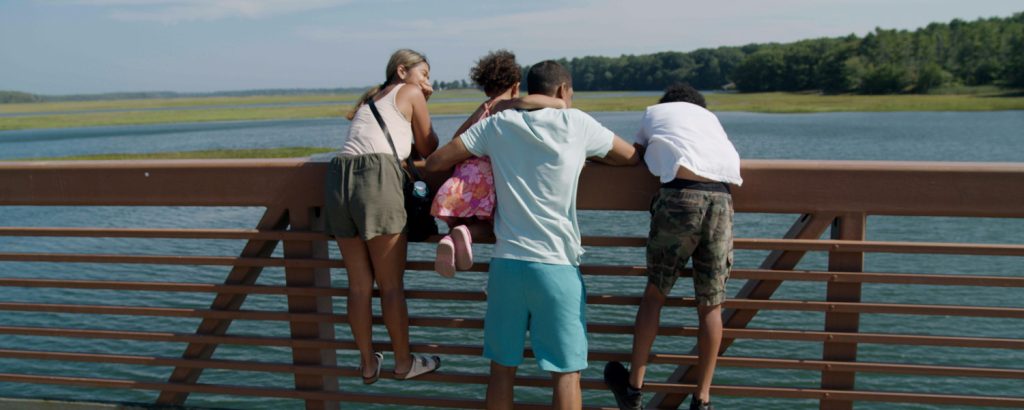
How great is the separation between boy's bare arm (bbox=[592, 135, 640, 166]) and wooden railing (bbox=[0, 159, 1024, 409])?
7 centimetres

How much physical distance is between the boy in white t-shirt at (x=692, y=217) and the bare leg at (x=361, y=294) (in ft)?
3.23

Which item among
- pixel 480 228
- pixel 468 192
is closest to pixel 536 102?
pixel 468 192

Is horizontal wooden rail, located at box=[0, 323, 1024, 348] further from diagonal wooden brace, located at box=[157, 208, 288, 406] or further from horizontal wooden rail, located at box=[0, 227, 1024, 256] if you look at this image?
horizontal wooden rail, located at box=[0, 227, 1024, 256]

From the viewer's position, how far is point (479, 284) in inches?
336

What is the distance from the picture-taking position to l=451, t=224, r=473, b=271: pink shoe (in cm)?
276

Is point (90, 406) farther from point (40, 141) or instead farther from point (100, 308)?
point (40, 141)

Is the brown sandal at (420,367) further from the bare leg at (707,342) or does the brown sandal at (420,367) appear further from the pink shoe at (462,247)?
the bare leg at (707,342)

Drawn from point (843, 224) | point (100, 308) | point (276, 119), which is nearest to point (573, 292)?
point (843, 224)

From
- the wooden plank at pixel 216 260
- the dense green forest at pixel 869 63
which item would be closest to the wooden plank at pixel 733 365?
the wooden plank at pixel 216 260

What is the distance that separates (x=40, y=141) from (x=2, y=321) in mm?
47816

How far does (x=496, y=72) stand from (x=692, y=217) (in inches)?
35.6

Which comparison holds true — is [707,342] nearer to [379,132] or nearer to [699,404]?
[699,404]

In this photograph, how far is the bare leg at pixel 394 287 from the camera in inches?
115

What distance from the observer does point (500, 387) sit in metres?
2.84
